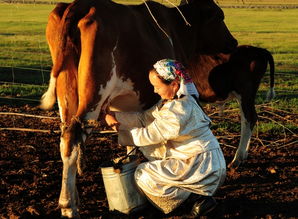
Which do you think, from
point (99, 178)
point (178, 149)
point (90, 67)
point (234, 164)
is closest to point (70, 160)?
point (90, 67)

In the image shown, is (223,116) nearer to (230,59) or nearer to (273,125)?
(273,125)

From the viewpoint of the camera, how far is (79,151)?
4.21m

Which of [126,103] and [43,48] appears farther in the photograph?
[43,48]

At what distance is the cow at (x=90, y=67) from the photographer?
4.23 meters

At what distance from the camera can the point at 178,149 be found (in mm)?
4457

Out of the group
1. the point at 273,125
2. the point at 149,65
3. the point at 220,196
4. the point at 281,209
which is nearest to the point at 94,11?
the point at 149,65

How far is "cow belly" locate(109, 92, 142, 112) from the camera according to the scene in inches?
193

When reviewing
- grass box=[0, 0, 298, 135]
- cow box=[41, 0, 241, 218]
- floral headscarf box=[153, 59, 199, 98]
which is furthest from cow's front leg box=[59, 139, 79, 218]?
grass box=[0, 0, 298, 135]

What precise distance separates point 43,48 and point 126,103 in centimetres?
1385

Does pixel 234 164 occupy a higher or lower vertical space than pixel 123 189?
lower

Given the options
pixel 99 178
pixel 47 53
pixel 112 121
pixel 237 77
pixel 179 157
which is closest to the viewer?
pixel 179 157

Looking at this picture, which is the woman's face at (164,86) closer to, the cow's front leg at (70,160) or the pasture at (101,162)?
the cow's front leg at (70,160)

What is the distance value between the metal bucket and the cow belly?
68 cm

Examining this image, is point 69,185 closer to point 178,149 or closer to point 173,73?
point 178,149
